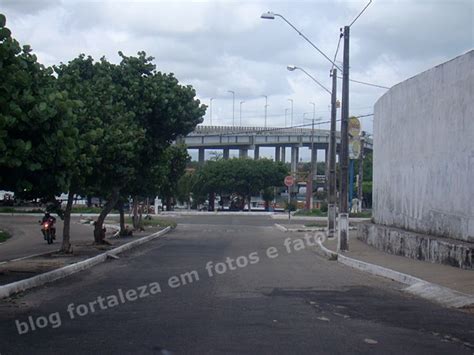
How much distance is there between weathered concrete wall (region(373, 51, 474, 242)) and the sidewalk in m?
1.24

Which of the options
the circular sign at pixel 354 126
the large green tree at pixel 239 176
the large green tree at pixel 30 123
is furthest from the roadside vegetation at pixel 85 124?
the large green tree at pixel 239 176

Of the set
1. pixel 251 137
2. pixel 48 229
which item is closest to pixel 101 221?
pixel 48 229

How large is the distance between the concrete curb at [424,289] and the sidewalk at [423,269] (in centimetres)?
27

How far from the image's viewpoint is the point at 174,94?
2808 cm

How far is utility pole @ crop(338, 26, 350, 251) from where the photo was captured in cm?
2563

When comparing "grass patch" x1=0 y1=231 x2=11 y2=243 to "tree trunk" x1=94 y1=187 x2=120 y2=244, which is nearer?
"tree trunk" x1=94 y1=187 x2=120 y2=244

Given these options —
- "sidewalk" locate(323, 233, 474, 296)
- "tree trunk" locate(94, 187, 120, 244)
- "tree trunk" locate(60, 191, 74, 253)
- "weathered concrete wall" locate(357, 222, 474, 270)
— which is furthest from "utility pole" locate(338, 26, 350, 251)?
"tree trunk" locate(60, 191, 74, 253)

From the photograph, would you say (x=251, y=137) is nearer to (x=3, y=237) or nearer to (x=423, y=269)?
(x=3, y=237)

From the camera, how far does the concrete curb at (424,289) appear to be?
1362cm

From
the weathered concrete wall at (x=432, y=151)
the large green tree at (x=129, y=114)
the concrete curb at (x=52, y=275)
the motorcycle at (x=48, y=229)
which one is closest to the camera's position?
the concrete curb at (x=52, y=275)

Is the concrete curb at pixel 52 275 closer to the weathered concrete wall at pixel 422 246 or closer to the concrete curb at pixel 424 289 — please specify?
the concrete curb at pixel 424 289

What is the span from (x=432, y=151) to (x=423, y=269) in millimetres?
4709

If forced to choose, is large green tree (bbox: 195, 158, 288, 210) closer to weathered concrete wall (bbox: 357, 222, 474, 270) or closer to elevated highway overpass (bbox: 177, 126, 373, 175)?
elevated highway overpass (bbox: 177, 126, 373, 175)

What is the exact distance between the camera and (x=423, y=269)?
18688 mm
